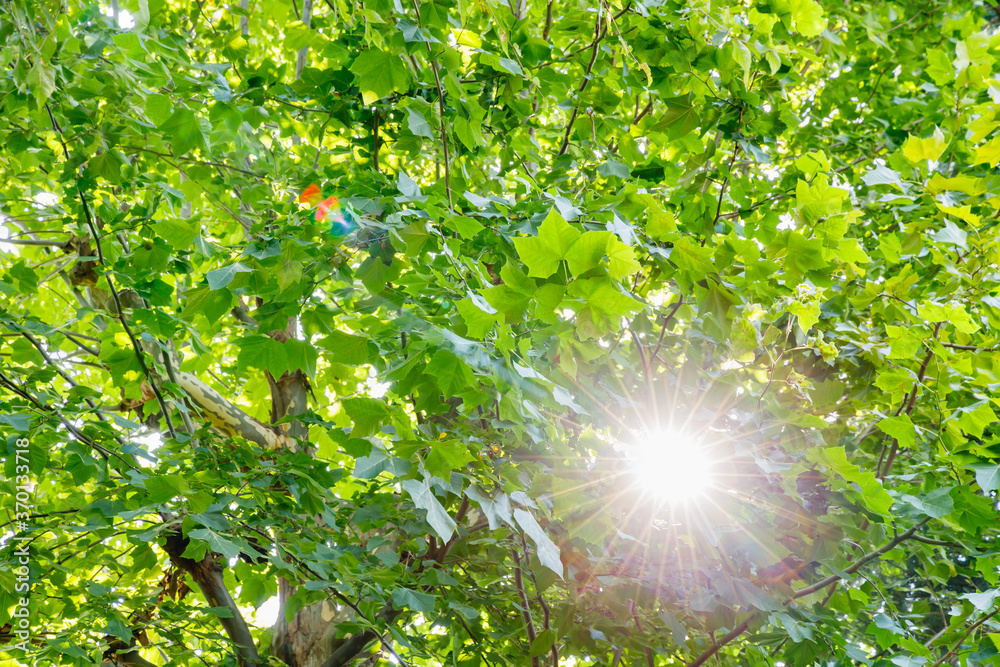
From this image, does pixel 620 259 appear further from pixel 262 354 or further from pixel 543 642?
pixel 543 642

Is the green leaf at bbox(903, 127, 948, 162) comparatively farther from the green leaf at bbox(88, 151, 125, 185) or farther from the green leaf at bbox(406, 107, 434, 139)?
the green leaf at bbox(88, 151, 125, 185)

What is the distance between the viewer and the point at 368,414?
4.44ft

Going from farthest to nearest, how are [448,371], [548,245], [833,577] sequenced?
[833,577] → [448,371] → [548,245]

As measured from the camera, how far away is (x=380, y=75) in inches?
59.1

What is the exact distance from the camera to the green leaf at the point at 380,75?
1.47m

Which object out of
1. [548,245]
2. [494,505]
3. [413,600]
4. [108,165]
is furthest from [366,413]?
[108,165]

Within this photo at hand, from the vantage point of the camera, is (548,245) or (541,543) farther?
(541,543)

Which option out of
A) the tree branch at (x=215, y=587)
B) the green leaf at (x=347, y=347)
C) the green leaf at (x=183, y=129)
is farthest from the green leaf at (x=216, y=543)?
the tree branch at (x=215, y=587)

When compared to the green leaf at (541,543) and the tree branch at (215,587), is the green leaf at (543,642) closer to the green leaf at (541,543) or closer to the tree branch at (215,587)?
the green leaf at (541,543)

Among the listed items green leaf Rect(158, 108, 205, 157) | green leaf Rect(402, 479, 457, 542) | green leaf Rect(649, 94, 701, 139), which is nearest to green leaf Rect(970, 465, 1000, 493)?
green leaf Rect(649, 94, 701, 139)

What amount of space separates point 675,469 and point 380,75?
1.50 m

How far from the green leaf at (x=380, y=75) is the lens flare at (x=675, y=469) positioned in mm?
1353

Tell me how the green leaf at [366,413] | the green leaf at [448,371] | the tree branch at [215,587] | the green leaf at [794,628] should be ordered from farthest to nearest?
1. the tree branch at [215,587]
2. the green leaf at [794,628]
3. the green leaf at [366,413]
4. the green leaf at [448,371]

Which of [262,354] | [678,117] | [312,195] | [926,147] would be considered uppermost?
[926,147]
